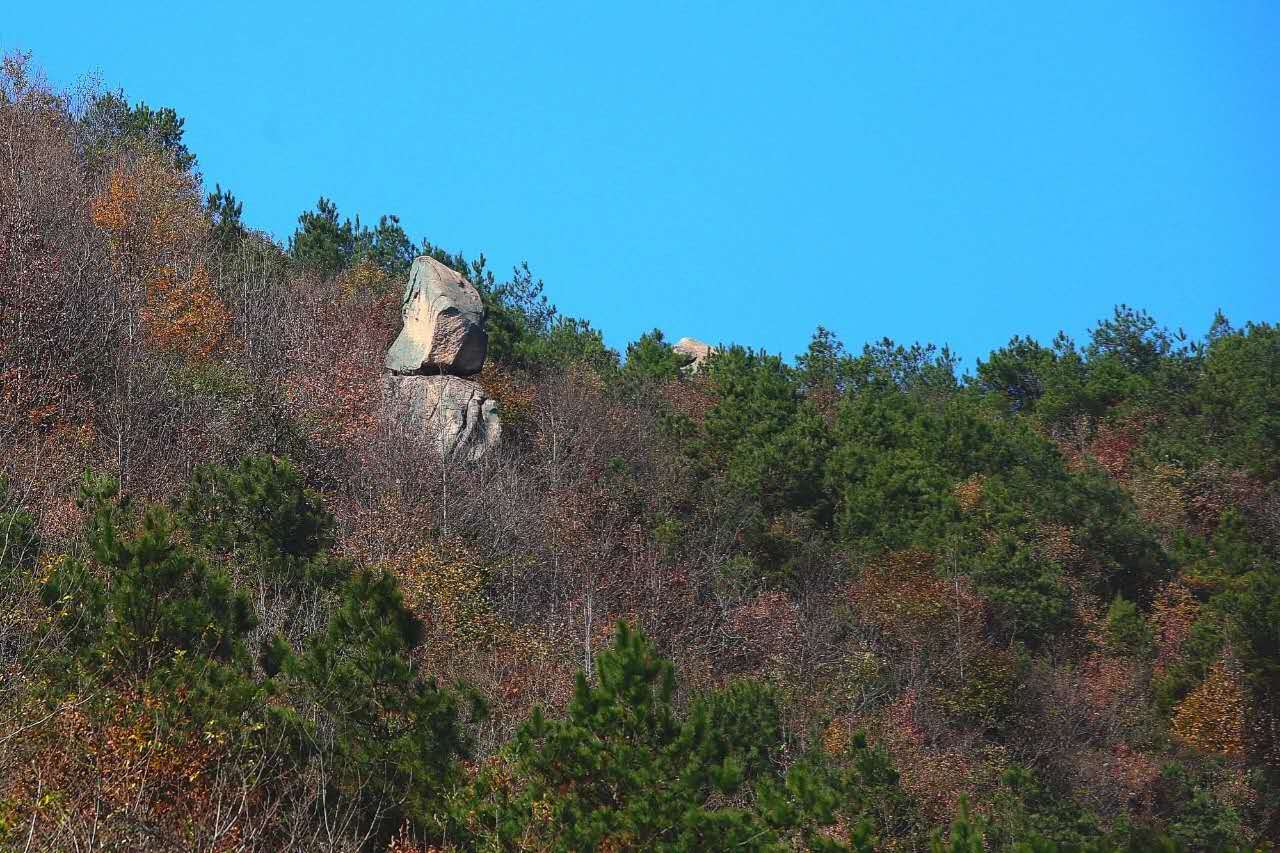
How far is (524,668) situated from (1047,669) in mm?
14189

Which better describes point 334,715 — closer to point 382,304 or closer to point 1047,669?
point 1047,669

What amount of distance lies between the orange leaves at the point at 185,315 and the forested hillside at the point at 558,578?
0.42 feet

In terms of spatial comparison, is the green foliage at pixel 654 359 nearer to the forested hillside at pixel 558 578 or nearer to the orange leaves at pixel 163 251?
the forested hillside at pixel 558 578

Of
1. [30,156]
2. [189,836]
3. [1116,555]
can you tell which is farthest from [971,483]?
[189,836]

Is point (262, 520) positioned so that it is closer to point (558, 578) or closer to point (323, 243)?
point (558, 578)

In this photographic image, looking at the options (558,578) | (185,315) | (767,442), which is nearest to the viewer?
(558,578)

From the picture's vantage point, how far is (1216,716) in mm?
36500

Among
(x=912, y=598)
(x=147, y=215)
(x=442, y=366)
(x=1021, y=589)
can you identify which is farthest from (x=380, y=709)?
(x=147, y=215)

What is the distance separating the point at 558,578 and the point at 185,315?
11.6m

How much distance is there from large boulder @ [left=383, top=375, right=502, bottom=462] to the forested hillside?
0.66m

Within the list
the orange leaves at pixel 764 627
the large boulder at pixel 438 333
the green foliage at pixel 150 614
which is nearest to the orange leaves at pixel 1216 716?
the orange leaves at pixel 764 627

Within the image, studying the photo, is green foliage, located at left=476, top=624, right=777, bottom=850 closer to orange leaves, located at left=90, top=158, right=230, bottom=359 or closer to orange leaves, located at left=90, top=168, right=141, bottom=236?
orange leaves, located at left=90, top=158, right=230, bottom=359

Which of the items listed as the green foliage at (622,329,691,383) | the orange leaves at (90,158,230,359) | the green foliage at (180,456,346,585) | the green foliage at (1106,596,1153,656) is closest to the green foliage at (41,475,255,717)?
the green foliage at (180,456,346,585)

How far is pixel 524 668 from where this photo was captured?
92.9 ft
